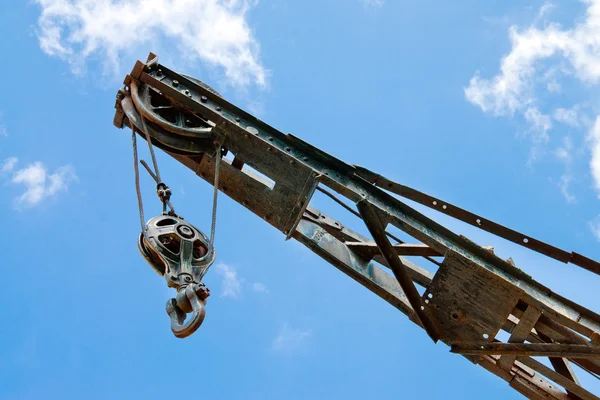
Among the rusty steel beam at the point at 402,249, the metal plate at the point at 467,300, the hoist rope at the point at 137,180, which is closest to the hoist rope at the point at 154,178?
the hoist rope at the point at 137,180

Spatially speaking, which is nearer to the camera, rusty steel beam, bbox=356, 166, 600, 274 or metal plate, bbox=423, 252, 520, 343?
metal plate, bbox=423, 252, 520, 343

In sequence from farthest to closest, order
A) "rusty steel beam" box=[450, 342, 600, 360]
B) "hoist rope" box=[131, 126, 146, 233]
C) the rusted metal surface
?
"hoist rope" box=[131, 126, 146, 233]
the rusted metal surface
"rusty steel beam" box=[450, 342, 600, 360]

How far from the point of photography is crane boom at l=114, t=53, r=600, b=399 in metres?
5.88

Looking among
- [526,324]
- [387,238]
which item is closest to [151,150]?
[387,238]

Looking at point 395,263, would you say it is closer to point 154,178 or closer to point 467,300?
point 467,300

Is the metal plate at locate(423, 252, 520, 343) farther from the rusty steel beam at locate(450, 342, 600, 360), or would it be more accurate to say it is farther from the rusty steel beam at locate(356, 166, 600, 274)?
the rusty steel beam at locate(356, 166, 600, 274)

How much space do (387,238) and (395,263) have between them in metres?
0.25

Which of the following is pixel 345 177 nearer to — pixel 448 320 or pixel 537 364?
pixel 448 320

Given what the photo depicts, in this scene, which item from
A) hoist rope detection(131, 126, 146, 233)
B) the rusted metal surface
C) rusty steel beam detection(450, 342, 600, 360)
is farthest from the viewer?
hoist rope detection(131, 126, 146, 233)

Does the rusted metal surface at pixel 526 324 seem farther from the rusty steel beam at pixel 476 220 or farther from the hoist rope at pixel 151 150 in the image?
the hoist rope at pixel 151 150

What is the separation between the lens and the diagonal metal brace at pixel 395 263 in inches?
231

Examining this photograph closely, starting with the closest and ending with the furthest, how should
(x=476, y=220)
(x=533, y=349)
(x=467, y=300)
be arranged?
(x=533, y=349)
(x=467, y=300)
(x=476, y=220)

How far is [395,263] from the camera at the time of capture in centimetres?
A: 585

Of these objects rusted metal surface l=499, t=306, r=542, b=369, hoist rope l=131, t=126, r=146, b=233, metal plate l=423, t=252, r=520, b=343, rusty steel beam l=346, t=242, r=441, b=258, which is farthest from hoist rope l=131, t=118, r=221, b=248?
rusted metal surface l=499, t=306, r=542, b=369
